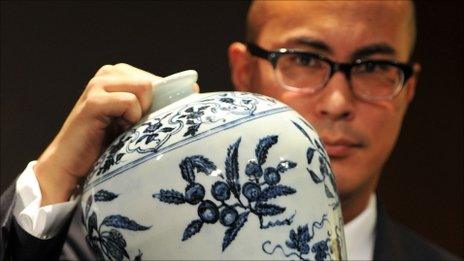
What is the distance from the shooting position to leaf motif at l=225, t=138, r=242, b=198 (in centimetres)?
50

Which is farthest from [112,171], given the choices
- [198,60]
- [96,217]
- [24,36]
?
[198,60]

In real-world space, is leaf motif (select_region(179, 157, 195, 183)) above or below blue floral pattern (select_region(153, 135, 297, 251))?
above

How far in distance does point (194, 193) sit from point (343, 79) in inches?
24.6

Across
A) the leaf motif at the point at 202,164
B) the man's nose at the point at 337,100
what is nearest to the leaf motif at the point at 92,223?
the leaf motif at the point at 202,164

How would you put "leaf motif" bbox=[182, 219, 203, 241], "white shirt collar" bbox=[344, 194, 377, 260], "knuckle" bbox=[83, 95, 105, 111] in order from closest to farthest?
"leaf motif" bbox=[182, 219, 203, 241] < "knuckle" bbox=[83, 95, 105, 111] < "white shirt collar" bbox=[344, 194, 377, 260]

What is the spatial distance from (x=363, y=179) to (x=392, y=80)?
0.19 meters

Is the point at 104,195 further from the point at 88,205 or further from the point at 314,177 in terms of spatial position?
A: the point at 314,177

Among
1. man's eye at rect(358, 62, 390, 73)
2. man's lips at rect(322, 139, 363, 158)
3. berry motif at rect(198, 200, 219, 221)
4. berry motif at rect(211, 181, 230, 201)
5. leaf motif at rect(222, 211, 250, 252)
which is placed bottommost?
man's lips at rect(322, 139, 363, 158)

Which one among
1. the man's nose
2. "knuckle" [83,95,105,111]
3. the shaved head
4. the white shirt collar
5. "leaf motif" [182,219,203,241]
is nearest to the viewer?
"leaf motif" [182,219,203,241]

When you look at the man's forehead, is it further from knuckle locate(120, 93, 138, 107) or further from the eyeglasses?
knuckle locate(120, 93, 138, 107)

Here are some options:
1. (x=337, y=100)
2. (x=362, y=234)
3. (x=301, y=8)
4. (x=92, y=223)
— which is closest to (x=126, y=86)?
(x=92, y=223)

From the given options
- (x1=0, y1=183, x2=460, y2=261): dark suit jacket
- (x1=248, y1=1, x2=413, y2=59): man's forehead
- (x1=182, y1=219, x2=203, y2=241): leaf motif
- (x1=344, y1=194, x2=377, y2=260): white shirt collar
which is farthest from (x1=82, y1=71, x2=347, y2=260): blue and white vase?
(x1=344, y1=194, x2=377, y2=260): white shirt collar

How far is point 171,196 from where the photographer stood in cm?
50

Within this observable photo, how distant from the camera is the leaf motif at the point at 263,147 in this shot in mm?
514
